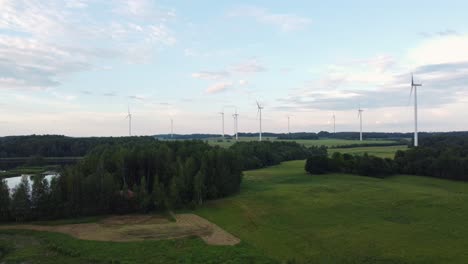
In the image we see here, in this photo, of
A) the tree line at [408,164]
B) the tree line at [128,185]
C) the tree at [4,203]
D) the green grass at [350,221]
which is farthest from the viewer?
the tree line at [408,164]

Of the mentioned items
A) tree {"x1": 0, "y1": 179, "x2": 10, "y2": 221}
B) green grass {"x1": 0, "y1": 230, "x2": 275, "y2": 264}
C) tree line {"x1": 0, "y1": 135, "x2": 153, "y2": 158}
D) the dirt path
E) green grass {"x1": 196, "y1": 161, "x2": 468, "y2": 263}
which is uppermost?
tree line {"x1": 0, "y1": 135, "x2": 153, "y2": 158}

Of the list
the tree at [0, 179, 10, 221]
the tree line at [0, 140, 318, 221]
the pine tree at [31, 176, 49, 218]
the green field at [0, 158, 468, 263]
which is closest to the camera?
the green field at [0, 158, 468, 263]

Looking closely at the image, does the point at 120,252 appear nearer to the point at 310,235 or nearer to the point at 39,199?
the point at 310,235

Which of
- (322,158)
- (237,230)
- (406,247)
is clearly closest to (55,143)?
(322,158)

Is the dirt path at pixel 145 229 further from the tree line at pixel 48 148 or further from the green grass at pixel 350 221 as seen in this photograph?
the tree line at pixel 48 148

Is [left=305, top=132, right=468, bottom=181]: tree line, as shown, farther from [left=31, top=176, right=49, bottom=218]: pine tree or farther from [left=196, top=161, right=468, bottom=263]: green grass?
[left=31, top=176, right=49, bottom=218]: pine tree

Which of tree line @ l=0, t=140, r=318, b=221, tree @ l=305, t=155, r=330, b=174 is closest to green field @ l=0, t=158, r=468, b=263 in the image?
tree line @ l=0, t=140, r=318, b=221

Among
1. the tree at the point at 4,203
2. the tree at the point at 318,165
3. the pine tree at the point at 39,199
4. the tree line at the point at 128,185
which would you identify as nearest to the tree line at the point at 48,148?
the tree at the point at 318,165
